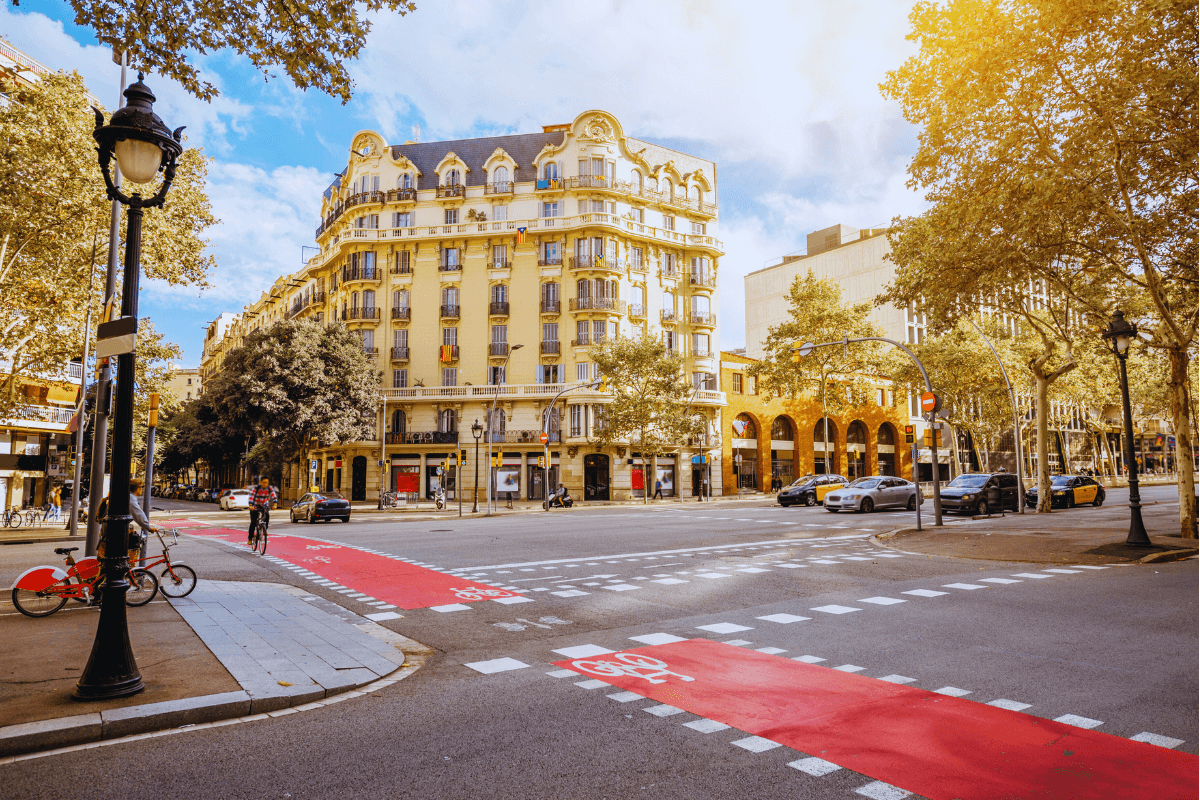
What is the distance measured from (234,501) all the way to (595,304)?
83.7 feet

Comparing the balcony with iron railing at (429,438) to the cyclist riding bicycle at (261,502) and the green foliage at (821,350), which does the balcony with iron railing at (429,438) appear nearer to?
the green foliage at (821,350)

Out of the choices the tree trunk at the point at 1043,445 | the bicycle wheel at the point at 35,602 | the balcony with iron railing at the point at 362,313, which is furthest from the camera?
the balcony with iron railing at the point at 362,313

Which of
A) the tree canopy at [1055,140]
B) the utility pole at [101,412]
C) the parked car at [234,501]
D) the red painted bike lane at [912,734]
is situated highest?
the tree canopy at [1055,140]

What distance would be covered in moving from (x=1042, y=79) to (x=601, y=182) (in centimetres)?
3972

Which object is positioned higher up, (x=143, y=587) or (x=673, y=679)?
(x=143, y=587)

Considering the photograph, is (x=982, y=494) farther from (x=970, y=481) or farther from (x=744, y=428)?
(x=744, y=428)

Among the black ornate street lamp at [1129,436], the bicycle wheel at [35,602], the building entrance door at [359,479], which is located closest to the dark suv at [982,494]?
the black ornate street lamp at [1129,436]

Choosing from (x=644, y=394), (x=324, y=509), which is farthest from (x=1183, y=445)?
(x=644, y=394)

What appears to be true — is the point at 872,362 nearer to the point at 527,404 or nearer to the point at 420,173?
the point at 527,404

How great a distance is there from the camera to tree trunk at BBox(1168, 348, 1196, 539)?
54.7 ft

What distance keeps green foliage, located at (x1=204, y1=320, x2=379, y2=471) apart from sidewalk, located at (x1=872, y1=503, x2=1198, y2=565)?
110ft

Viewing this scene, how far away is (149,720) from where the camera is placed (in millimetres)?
4906

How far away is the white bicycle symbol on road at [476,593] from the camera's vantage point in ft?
34.1

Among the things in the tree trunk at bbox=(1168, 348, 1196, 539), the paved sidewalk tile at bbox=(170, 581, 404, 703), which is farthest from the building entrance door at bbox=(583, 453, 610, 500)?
the paved sidewalk tile at bbox=(170, 581, 404, 703)
